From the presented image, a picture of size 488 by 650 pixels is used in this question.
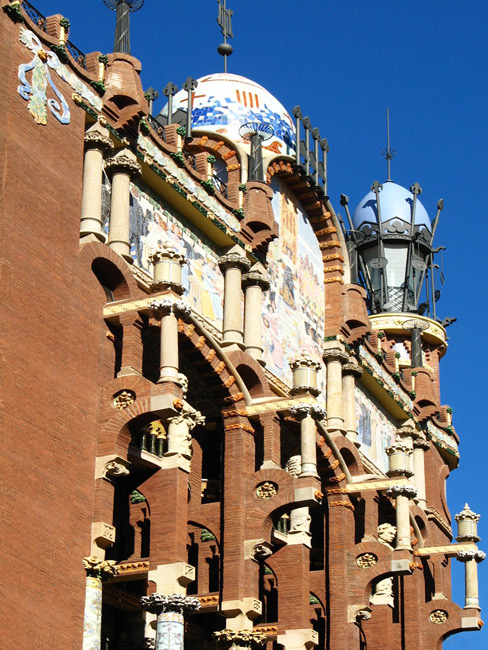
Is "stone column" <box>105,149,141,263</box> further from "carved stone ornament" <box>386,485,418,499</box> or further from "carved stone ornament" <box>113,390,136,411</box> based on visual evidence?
"carved stone ornament" <box>386,485,418,499</box>

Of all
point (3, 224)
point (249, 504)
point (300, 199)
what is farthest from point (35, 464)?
point (300, 199)

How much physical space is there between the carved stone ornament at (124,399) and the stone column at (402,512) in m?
10.4

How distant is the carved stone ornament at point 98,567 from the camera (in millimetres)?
25469

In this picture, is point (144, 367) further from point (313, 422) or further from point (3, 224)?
point (3, 224)

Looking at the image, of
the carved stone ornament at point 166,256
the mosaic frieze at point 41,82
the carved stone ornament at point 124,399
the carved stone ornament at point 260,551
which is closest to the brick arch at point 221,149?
the carved stone ornament at point 166,256

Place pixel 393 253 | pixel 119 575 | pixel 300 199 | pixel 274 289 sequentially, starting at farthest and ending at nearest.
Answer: pixel 393 253, pixel 300 199, pixel 274 289, pixel 119 575

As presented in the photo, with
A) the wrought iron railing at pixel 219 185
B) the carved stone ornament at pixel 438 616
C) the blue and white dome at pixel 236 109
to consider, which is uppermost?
the blue and white dome at pixel 236 109

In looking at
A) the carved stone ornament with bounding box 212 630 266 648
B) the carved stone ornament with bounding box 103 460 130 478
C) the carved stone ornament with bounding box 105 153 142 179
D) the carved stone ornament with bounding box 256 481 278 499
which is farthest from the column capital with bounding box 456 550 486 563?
the carved stone ornament with bounding box 103 460 130 478

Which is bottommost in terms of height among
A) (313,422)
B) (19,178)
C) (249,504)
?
(249,504)

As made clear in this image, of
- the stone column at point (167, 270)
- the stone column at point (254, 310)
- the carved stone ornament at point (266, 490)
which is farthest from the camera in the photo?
A: the stone column at point (254, 310)

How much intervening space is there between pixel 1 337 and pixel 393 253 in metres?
33.1

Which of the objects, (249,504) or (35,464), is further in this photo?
(249,504)

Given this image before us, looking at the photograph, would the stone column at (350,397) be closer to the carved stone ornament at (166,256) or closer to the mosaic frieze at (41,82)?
the carved stone ornament at (166,256)

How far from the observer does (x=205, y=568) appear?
3166 cm
